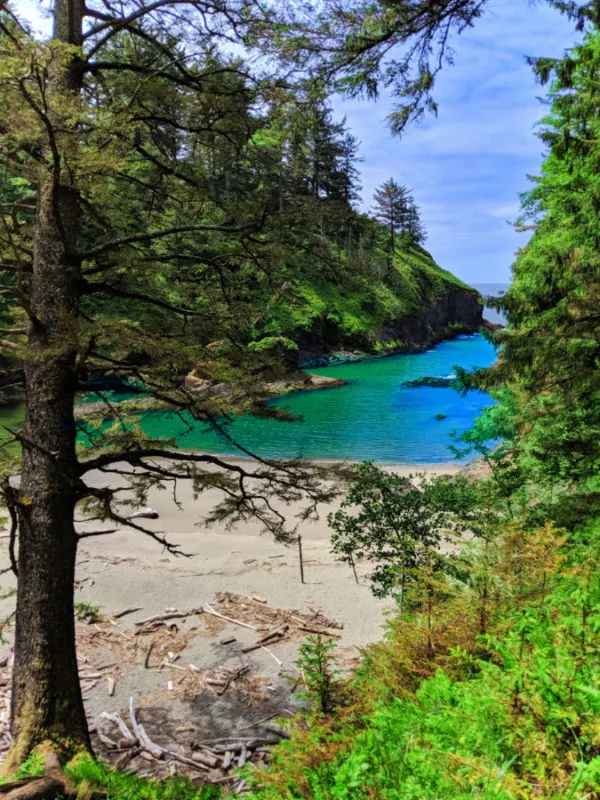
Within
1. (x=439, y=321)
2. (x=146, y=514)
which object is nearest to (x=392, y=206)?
(x=439, y=321)

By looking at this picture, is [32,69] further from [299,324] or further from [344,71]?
[299,324]

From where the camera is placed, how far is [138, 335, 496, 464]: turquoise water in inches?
1017

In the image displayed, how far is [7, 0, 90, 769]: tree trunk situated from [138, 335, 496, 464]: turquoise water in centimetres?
1117

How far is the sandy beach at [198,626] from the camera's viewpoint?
6.96 meters

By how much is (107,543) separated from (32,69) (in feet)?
46.3

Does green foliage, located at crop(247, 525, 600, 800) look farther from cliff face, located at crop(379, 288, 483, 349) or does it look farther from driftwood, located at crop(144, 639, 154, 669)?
cliff face, located at crop(379, 288, 483, 349)

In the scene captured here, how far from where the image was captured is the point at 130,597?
10.4m

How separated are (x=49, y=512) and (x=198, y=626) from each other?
5.35 meters

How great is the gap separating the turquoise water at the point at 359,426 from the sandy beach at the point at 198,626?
206 inches

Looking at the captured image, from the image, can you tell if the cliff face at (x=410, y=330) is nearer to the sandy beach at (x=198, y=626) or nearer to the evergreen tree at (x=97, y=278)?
the sandy beach at (x=198, y=626)

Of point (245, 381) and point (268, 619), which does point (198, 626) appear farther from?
point (245, 381)

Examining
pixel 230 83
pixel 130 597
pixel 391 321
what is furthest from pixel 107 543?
pixel 391 321

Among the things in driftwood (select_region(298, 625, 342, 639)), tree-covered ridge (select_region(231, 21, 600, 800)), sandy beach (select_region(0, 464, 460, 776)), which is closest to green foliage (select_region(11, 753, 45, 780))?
sandy beach (select_region(0, 464, 460, 776))

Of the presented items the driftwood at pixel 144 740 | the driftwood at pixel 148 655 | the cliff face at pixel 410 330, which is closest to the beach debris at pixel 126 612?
the driftwood at pixel 148 655
